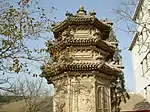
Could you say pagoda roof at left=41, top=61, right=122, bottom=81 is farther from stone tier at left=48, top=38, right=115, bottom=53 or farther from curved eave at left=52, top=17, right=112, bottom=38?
curved eave at left=52, top=17, right=112, bottom=38

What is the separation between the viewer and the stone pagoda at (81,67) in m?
13.1

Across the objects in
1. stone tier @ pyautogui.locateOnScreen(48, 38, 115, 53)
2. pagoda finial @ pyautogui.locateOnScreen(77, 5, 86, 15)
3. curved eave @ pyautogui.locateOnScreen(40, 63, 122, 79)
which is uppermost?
pagoda finial @ pyautogui.locateOnScreen(77, 5, 86, 15)

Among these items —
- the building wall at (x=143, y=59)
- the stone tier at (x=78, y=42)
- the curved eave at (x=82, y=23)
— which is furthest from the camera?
the building wall at (x=143, y=59)

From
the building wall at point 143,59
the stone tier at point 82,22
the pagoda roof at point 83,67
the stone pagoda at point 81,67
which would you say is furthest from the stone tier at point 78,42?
the building wall at point 143,59

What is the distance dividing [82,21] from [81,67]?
2953 mm

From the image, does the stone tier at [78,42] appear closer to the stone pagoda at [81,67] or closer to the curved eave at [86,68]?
the stone pagoda at [81,67]

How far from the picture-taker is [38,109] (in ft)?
69.7

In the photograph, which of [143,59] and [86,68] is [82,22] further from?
[143,59]

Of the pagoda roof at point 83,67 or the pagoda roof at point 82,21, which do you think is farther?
the pagoda roof at point 82,21

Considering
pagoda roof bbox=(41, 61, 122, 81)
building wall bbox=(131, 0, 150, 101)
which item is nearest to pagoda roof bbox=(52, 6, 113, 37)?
pagoda roof bbox=(41, 61, 122, 81)

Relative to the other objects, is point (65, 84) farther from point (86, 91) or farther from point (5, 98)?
point (5, 98)

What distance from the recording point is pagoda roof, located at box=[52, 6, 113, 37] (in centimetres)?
1473

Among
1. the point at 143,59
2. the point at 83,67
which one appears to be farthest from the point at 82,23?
the point at 143,59

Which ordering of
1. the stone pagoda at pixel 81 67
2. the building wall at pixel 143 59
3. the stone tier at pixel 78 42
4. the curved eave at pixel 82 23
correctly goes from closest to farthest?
the stone pagoda at pixel 81 67 < the stone tier at pixel 78 42 < the curved eave at pixel 82 23 < the building wall at pixel 143 59
